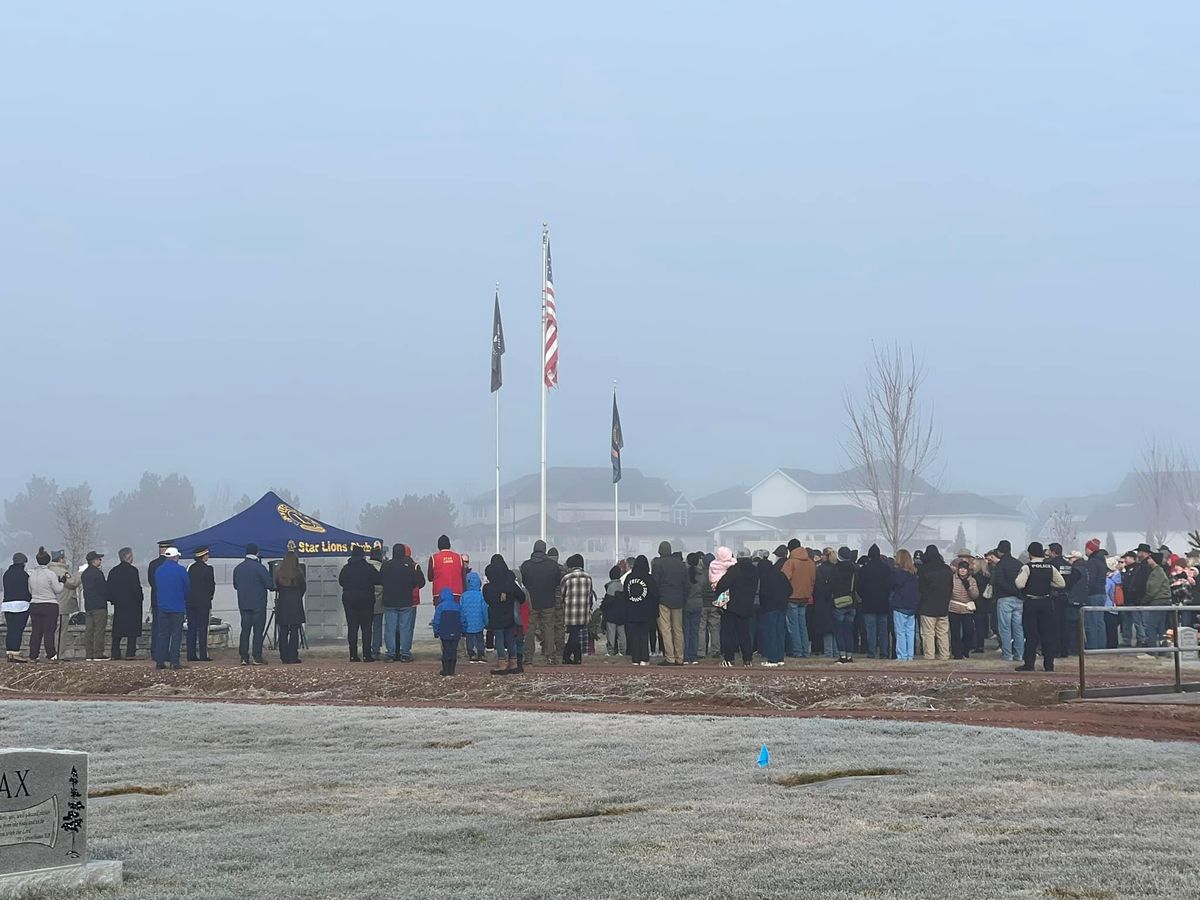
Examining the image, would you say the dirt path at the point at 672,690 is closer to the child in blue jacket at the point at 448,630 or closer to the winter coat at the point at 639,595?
the child in blue jacket at the point at 448,630

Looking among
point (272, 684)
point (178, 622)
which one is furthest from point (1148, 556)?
point (178, 622)

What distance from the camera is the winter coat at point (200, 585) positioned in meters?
23.2


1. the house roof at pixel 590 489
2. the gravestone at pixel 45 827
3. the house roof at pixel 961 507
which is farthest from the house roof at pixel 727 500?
the gravestone at pixel 45 827

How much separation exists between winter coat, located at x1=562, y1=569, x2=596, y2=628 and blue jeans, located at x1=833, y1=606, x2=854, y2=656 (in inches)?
154

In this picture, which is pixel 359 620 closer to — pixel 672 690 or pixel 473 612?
pixel 473 612

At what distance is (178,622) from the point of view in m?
23.3

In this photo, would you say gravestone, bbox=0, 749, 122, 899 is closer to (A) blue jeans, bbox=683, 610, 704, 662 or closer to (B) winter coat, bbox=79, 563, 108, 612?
(A) blue jeans, bbox=683, 610, 704, 662

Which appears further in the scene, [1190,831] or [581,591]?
[581,591]

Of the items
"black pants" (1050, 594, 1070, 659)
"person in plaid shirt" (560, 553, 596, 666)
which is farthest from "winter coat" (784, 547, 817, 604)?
"black pants" (1050, 594, 1070, 659)

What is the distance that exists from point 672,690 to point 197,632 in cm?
929

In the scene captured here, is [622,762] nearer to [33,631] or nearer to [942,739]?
[942,739]

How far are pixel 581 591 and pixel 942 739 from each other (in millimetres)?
9729

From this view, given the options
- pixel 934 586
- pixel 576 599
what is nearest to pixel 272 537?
pixel 576 599

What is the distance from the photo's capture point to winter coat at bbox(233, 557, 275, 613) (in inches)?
925
